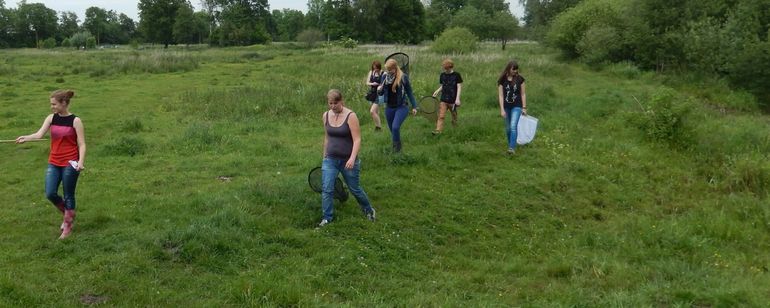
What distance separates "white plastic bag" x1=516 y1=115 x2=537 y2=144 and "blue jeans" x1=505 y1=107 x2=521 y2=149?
80 millimetres

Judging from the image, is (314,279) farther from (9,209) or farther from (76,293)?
(9,209)

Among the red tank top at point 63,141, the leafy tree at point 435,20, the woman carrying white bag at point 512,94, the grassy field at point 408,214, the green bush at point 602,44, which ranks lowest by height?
the grassy field at point 408,214

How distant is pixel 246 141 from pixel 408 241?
20.6 ft

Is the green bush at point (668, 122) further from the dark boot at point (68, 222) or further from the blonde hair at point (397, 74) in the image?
the dark boot at point (68, 222)

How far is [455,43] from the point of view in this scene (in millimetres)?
37750

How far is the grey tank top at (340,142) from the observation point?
7.08 meters

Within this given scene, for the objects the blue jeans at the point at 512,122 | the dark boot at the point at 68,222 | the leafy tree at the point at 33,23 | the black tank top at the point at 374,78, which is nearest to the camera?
the dark boot at the point at 68,222

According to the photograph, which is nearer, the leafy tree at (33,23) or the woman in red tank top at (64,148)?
the woman in red tank top at (64,148)

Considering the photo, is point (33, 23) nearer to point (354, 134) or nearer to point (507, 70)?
point (507, 70)

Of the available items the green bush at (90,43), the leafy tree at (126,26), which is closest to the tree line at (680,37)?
the green bush at (90,43)

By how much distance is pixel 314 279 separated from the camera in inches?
235

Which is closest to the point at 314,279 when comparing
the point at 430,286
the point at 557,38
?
the point at 430,286

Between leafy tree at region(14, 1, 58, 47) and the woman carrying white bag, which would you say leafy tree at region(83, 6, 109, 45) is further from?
the woman carrying white bag

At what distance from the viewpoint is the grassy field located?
19.3ft
